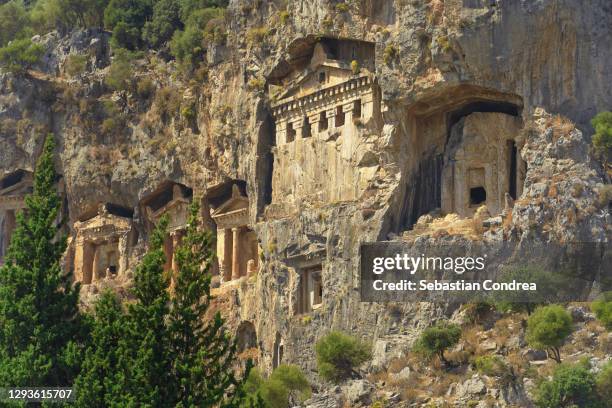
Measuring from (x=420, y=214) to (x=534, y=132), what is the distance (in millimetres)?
5118

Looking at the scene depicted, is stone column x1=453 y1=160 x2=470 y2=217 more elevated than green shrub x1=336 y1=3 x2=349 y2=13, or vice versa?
green shrub x1=336 y1=3 x2=349 y2=13

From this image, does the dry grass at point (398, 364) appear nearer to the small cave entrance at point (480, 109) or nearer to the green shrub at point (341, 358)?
the green shrub at point (341, 358)

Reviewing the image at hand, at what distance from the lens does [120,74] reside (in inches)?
2753

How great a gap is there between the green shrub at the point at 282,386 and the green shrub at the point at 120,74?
16.6 m

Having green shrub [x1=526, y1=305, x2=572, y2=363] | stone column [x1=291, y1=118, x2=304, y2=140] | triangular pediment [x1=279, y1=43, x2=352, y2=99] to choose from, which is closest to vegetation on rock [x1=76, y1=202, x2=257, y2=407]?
green shrub [x1=526, y1=305, x2=572, y2=363]

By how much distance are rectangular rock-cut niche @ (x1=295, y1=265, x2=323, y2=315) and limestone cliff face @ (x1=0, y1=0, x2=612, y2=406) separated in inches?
3.1

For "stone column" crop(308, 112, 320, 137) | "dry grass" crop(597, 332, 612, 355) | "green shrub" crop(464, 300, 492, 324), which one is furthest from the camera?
"stone column" crop(308, 112, 320, 137)

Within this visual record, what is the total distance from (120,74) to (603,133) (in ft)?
74.4

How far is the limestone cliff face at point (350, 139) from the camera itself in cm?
5481

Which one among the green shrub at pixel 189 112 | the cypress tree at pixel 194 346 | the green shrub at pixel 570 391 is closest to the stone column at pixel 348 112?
the green shrub at pixel 189 112

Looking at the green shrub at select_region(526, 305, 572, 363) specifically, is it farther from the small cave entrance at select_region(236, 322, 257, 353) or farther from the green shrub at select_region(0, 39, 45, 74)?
the green shrub at select_region(0, 39, 45, 74)

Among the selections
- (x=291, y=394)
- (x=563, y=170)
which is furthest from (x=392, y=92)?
(x=291, y=394)

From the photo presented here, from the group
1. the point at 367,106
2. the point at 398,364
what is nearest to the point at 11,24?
the point at 367,106

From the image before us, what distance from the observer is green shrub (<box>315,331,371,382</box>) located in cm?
5450
